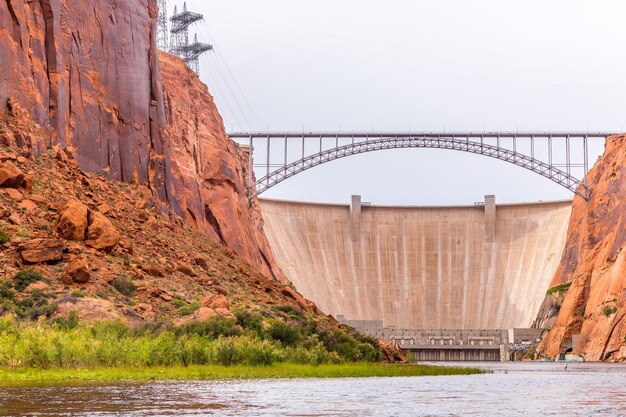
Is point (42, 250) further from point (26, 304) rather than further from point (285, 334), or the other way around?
point (285, 334)

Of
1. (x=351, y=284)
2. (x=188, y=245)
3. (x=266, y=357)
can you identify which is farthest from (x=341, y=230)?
(x=266, y=357)

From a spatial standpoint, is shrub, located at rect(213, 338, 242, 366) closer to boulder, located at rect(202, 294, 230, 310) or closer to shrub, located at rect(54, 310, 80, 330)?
shrub, located at rect(54, 310, 80, 330)

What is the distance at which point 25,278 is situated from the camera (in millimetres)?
53906

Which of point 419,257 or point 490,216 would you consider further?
point 419,257

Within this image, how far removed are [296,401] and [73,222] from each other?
102 ft

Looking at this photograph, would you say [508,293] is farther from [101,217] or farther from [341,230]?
[101,217]

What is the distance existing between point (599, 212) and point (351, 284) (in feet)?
121

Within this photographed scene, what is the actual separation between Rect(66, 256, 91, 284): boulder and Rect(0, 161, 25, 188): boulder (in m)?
6.07

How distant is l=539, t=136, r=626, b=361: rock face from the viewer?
Result: 10219cm

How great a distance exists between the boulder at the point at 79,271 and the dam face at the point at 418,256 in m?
86.7

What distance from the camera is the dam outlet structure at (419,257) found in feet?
472

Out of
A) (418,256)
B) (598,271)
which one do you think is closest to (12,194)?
(598,271)

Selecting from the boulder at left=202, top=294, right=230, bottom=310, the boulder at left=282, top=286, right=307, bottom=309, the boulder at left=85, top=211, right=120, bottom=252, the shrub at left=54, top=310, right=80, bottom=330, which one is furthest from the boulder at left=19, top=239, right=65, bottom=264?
the boulder at left=282, top=286, right=307, bottom=309

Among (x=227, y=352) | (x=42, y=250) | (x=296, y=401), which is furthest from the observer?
(x=42, y=250)
